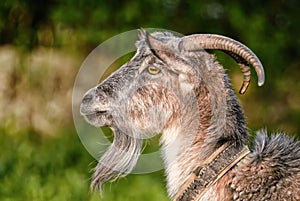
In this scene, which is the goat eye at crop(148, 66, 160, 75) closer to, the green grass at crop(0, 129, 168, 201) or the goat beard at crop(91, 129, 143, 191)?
the goat beard at crop(91, 129, 143, 191)

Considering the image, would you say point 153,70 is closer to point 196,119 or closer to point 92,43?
point 196,119

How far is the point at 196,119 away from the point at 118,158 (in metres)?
0.53

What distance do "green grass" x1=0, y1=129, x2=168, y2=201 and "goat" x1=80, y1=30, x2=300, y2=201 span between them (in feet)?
8.21

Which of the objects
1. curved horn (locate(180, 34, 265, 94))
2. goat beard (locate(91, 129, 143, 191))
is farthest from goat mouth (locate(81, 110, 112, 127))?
curved horn (locate(180, 34, 265, 94))

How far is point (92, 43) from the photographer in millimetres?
10172

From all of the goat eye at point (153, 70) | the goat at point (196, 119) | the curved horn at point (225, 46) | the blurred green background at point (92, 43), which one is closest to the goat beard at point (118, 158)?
the goat at point (196, 119)

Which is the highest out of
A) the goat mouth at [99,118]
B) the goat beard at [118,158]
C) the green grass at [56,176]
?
the goat mouth at [99,118]

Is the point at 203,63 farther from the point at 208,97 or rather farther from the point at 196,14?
the point at 196,14

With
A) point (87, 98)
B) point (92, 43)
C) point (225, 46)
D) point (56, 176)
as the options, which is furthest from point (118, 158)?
point (92, 43)

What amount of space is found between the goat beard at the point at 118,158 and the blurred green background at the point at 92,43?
4.74 meters

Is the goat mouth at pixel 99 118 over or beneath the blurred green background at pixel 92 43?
over

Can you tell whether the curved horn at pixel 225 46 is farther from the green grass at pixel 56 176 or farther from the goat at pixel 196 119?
the green grass at pixel 56 176

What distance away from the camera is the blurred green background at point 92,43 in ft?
33.1

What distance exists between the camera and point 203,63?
465cm
